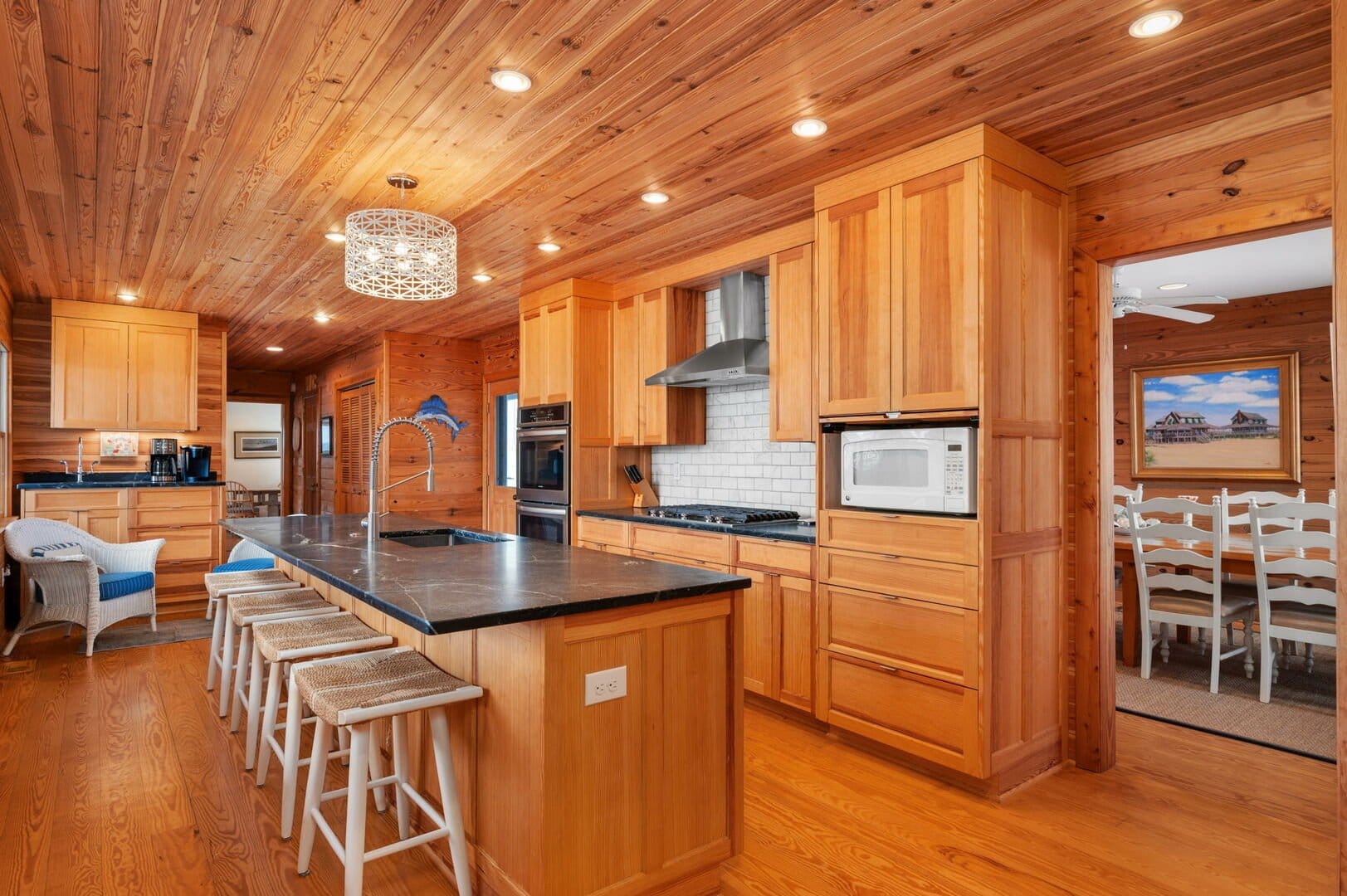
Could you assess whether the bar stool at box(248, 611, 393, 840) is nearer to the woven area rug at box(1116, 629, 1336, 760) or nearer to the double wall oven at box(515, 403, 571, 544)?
the double wall oven at box(515, 403, 571, 544)

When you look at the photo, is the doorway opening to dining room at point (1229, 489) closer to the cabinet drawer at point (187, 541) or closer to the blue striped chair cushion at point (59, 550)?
the blue striped chair cushion at point (59, 550)

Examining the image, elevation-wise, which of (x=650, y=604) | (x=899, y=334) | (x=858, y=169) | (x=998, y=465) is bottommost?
(x=650, y=604)

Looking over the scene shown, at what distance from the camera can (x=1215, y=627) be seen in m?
3.94

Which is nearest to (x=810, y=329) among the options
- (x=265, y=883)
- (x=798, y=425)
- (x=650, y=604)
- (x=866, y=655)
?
(x=798, y=425)

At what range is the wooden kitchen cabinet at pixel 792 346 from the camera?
12.2 feet

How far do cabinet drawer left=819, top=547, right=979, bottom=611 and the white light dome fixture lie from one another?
2.12m

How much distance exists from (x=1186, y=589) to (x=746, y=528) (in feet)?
8.50

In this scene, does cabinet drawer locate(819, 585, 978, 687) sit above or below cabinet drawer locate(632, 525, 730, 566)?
below

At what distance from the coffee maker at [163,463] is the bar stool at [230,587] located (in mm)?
2912

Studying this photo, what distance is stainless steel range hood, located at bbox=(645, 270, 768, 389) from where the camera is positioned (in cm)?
412

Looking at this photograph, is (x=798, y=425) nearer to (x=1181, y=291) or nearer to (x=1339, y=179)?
(x=1339, y=179)

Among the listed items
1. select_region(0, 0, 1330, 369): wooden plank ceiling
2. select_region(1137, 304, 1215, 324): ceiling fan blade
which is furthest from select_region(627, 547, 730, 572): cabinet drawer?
select_region(1137, 304, 1215, 324): ceiling fan blade

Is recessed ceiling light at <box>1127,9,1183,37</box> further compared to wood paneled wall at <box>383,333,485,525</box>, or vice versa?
wood paneled wall at <box>383,333,485,525</box>

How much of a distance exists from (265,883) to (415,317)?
5235 millimetres
